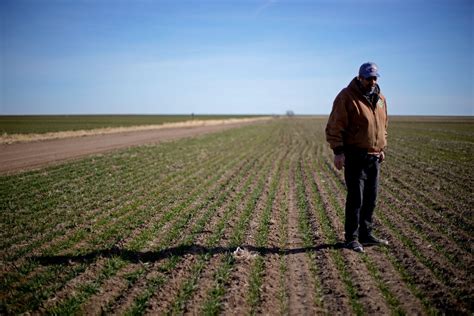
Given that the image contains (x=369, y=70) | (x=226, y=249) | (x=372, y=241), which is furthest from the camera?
(x=372, y=241)

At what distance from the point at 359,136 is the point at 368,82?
2.90ft

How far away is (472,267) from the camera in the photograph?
444 cm

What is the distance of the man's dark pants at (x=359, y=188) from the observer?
4914 millimetres

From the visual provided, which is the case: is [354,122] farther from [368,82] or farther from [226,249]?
[226,249]

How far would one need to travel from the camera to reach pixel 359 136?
15.8 feet

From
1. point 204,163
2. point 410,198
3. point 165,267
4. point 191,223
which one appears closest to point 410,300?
point 165,267

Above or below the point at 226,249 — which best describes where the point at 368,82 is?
above

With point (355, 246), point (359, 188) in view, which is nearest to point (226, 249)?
point (355, 246)

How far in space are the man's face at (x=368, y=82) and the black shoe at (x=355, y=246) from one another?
104 inches

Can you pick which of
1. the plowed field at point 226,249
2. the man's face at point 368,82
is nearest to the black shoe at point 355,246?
the plowed field at point 226,249

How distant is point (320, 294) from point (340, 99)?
298cm

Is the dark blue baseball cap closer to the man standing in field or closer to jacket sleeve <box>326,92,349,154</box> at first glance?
the man standing in field

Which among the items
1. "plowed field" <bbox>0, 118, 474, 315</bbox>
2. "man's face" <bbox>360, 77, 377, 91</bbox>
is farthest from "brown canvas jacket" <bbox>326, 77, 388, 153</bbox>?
"plowed field" <bbox>0, 118, 474, 315</bbox>

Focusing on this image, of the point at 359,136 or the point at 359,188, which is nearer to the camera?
the point at 359,136
